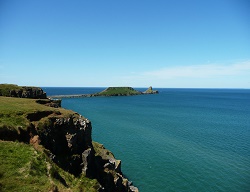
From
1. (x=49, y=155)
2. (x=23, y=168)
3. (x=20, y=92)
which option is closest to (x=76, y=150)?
(x=49, y=155)

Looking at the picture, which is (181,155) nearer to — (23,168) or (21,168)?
(23,168)

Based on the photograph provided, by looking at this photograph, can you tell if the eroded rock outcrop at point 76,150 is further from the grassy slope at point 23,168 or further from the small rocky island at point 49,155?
the grassy slope at point 23,168

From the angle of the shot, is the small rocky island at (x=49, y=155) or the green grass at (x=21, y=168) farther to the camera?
the small rocky island at (x=49, y=155)

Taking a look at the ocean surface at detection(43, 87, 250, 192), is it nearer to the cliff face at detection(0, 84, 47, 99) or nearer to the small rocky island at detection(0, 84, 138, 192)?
the small rocky island at detection(0, 84, 138, 192)

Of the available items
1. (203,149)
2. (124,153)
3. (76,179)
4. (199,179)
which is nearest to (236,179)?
(199,179)

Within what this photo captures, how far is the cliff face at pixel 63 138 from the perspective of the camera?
29.0 meters

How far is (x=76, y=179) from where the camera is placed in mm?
30672

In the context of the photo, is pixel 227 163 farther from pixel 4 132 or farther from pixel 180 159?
pixel 4 132

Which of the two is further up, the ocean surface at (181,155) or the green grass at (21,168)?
the green grass at (21,168)

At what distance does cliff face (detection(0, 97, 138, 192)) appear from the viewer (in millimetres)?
29047

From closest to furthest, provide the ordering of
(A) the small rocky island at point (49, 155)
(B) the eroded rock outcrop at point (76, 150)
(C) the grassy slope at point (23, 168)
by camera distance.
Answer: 1. (C) the grassy slope at point (23, 168)
2. (A) the small rocky island at point (49, 155)
3. (B) the eroded rock outcrop at point (76, 150)


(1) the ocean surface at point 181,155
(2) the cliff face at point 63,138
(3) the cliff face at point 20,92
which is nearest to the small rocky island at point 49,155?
(2) the cliff face at point 63,138

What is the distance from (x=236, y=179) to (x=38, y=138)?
4380cm

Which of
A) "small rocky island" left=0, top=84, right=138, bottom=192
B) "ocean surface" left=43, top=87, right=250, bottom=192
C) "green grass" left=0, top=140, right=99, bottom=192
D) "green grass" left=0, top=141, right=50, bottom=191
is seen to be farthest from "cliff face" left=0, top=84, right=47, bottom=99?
"green grass" left=0, top=141, right=50, bottom=191
